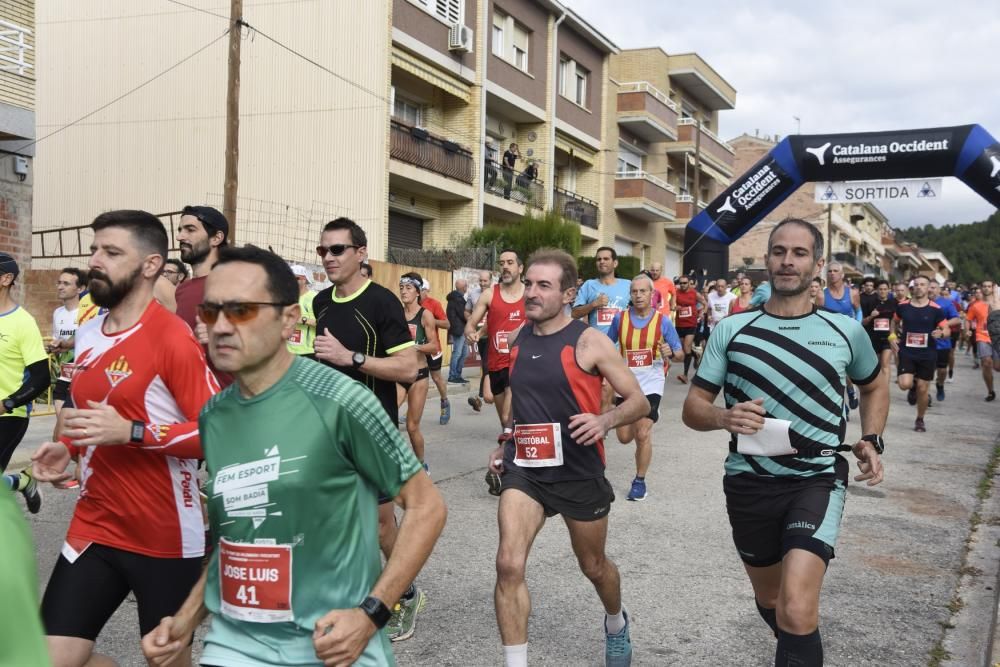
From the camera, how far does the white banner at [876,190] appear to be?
14625mm

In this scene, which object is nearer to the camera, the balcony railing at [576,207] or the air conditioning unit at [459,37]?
the air conditioning unit at [459,37]

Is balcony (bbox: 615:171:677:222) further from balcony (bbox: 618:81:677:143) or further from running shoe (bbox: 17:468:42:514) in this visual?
running shoe (bbox: 17:468:42:514)

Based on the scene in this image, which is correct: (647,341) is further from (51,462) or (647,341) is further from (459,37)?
(459,37)

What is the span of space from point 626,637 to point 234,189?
13057 mm

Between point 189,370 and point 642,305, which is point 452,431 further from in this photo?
point 189,370

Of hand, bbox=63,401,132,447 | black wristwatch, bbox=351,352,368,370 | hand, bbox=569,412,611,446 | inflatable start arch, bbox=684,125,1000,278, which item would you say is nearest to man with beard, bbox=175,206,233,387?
black wristwatch, bbox=351,352,368,370

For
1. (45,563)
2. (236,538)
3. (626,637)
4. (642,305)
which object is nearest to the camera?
(236,538)

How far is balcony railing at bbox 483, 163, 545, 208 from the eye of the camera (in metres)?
27.5

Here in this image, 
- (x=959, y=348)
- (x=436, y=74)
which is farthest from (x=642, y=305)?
(x=959, y=348)

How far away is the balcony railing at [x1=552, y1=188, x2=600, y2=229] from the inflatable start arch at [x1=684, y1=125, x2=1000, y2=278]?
14.4 m

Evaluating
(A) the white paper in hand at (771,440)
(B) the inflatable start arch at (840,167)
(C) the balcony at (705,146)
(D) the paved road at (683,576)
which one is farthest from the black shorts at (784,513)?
(C) the balcony at (705,146)

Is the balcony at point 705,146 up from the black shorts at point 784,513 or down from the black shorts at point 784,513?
up

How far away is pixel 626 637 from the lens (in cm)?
433

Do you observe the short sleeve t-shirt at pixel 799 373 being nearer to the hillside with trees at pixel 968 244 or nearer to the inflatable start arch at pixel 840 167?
the inflatable start arch at pixel 840 167
